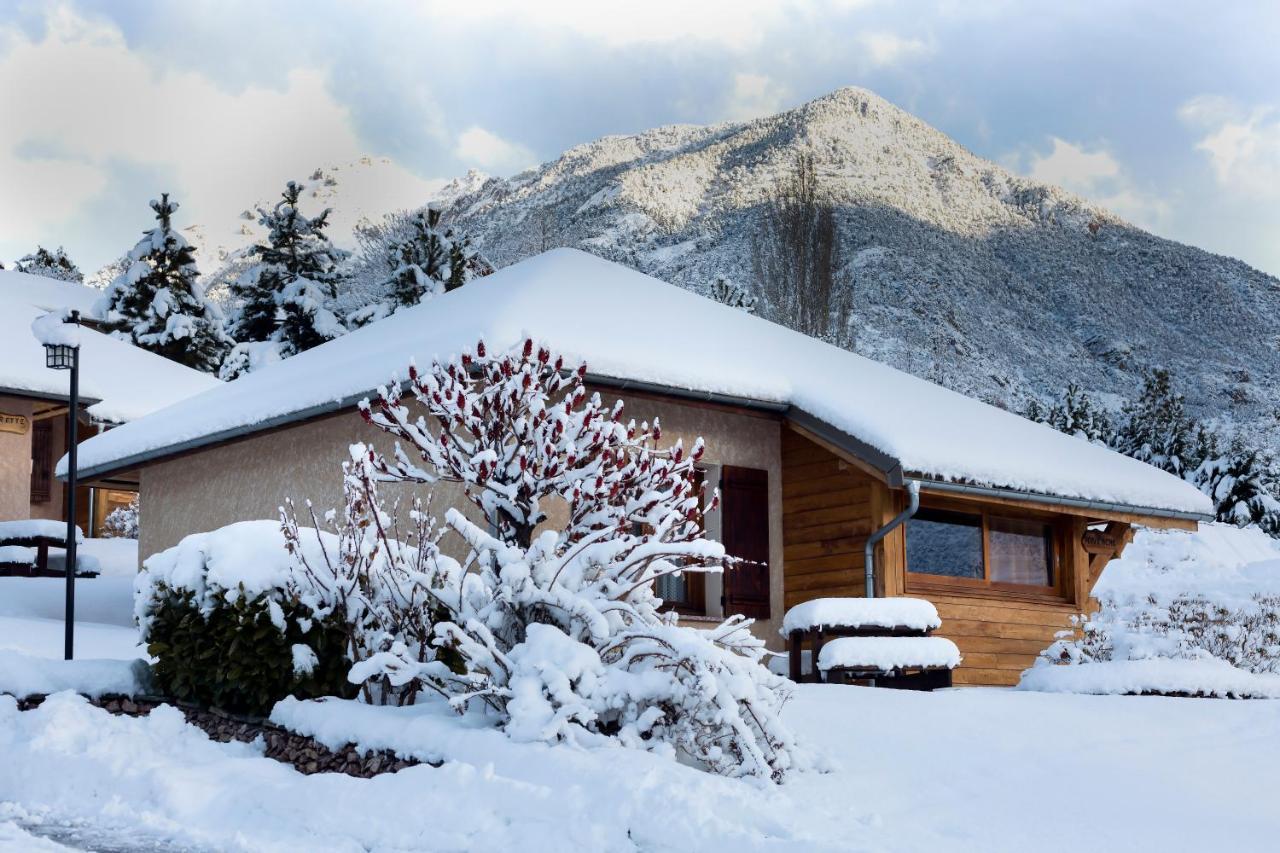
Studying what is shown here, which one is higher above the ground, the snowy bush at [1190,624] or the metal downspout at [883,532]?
the metal downspout at [883,532]

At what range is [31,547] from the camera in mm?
16078

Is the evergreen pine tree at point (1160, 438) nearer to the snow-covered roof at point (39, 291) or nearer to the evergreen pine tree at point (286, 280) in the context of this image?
the evergreen pine tree at point (286, 280)

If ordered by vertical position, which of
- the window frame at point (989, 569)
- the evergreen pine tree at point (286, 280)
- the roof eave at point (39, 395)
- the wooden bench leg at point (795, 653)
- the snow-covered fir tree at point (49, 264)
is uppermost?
the snow-covered fir tree at point (49, 264)

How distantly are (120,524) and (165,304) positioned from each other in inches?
342

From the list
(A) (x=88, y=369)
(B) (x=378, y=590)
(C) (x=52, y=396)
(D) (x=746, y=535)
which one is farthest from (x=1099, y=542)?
(A) (x=88, y=369)

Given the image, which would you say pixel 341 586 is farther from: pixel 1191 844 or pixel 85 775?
pixel 1191 844

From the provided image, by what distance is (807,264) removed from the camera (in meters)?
37.6

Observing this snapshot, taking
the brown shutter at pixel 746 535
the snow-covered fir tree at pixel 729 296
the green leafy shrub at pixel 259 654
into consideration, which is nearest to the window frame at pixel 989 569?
the brown shutter at pixel 746 535

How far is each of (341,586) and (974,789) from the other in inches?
131

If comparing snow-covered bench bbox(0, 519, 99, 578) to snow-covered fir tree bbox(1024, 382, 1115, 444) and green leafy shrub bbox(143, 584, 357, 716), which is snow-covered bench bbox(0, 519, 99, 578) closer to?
green leafy shrub bbox(143, 584, 357, 716)

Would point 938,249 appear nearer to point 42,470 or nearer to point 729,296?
point 729,296

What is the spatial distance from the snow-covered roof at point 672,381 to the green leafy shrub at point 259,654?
12.0 feet

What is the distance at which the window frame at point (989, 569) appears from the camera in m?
13.1

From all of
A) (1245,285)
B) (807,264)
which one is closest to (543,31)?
(807,264)
